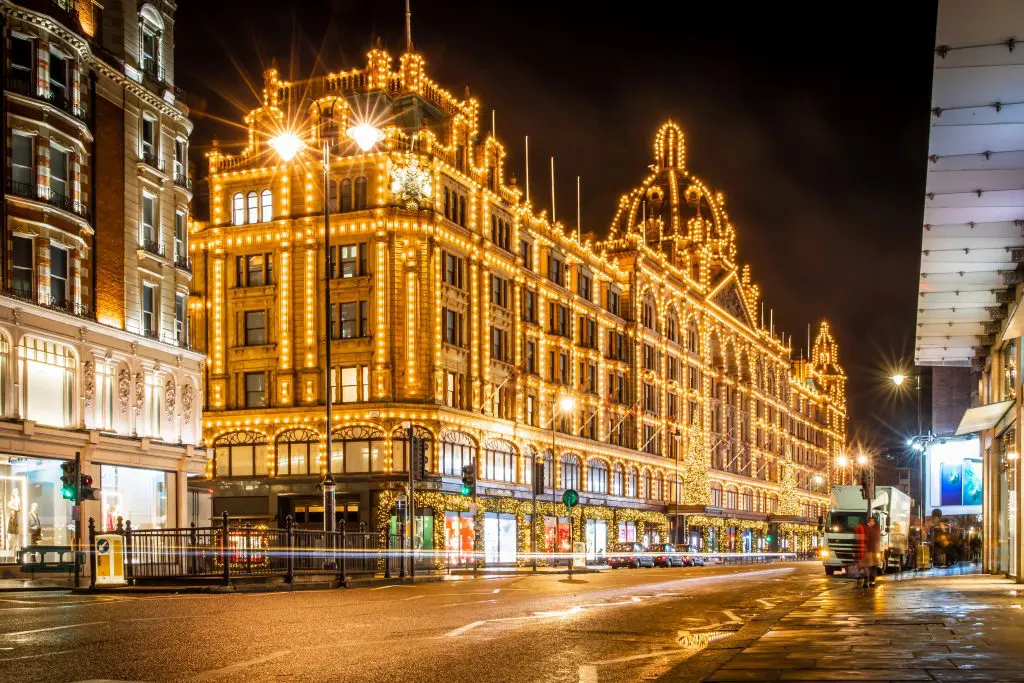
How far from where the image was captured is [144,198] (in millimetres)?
45562

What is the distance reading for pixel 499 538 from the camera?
67.5 m

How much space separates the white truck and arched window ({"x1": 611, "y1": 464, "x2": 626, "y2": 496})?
33.6 metres

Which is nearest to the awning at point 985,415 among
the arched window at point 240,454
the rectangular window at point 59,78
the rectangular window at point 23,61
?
the rectangular window at point 59,78

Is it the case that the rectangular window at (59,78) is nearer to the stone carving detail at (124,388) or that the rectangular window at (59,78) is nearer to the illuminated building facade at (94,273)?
the illuminated building facade at (94,273)

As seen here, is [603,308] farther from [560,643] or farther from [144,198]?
[560,643]

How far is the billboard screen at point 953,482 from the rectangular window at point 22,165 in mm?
28898

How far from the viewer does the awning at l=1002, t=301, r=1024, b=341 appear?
26234mm

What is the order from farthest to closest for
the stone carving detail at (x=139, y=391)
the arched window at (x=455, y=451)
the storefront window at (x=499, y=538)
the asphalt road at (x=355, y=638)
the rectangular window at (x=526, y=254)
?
the rectangular window at (x=526, y=254) < the storefront window at (x=499, y=538) < the arched window at (x=455, y=451) < the stone carving detail at (x=139, y=391) < the asphalt road at (x=355, y=638)

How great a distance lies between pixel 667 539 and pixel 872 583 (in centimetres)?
6573

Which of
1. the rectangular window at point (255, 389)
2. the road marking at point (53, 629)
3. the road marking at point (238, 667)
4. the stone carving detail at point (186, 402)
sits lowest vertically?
the road marking at point (53, 629)

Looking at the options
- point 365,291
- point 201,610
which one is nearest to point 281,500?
point 365,291

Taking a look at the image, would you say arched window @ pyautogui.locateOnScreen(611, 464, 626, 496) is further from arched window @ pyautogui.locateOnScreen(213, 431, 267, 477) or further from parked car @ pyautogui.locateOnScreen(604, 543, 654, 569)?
arched window @ pyautogui.locateOnScreen(213, 431, 267, 477)

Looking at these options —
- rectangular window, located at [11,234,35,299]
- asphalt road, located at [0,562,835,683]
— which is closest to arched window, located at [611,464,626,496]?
rectangular window, located at [11,234,35,299]

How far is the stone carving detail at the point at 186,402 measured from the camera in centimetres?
4712
